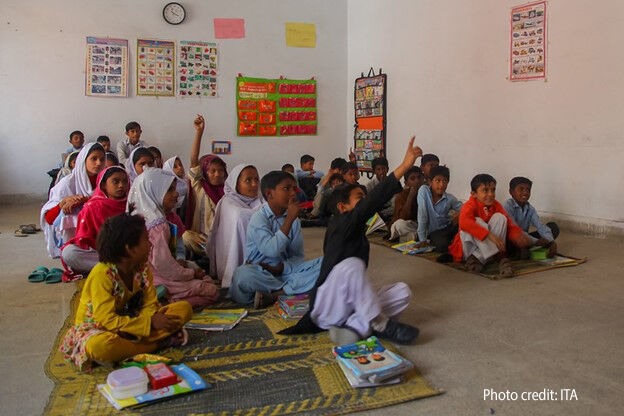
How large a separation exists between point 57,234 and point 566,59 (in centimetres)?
448

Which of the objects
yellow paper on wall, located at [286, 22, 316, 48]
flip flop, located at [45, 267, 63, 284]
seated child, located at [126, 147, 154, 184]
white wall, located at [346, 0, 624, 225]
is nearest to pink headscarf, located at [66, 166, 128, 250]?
flip flop, located at [45, 267, 63, 284]

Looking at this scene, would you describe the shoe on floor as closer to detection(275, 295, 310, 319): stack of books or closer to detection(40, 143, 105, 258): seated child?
detection(275, 295, 310, 319): stack of books

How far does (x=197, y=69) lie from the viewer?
809 centimetres

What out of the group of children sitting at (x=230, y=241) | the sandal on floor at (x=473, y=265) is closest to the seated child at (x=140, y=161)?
the group of children sitting at (x=230, y=241)

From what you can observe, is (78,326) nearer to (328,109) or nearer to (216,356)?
(216,356)

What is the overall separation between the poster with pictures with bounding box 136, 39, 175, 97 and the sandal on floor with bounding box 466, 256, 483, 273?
18.1 ft

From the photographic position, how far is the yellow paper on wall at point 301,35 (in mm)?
8508

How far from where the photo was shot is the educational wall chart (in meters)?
8.36

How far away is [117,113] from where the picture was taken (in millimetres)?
7824

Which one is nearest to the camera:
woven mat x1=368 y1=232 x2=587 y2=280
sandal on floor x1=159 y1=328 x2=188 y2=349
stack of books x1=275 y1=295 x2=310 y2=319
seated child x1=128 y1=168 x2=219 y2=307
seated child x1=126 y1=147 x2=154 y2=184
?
sandal on floor x1=159 y1=328 x2=188 y2=349

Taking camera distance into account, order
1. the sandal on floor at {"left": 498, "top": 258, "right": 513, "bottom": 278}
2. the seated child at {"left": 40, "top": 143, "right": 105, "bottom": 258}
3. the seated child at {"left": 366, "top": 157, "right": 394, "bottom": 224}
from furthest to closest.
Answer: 1. the seated child at {"left": 366, "top": 157, "right": 394, "bottom": 224}
2. the seated child at {"left": 40, "top": 143, "right": 105, "bottom": 258}
3. the sandal on floor at {"left": 498, "top": 258, "right": 513, "bottom": 278}

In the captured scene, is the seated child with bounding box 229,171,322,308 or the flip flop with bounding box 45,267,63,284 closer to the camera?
the seated child with bounding box 229,171,322,308

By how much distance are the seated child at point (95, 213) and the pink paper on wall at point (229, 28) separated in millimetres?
5095

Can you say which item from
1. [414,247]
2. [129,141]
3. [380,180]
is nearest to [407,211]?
[414,247]
